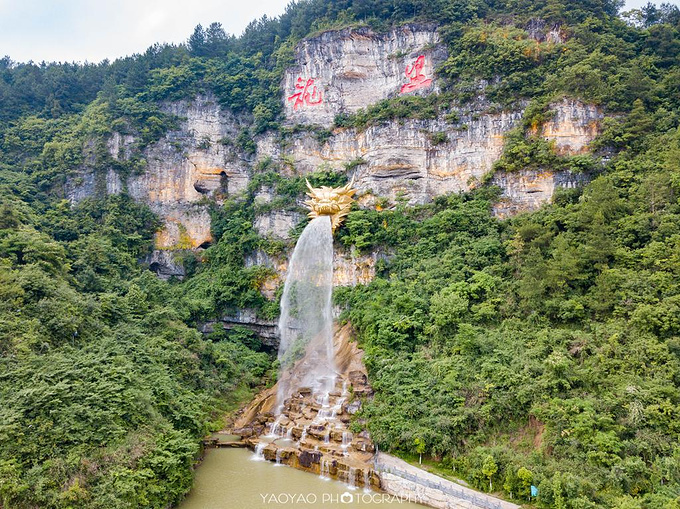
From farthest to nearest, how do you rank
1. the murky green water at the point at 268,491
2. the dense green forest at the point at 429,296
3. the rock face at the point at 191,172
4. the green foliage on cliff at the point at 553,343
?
the rock face at the point at 191,172 < the murky green water at the point at 268,491 < the dense green forest at the point at 429,296 < the green foliage on cliff at the point at 553,343

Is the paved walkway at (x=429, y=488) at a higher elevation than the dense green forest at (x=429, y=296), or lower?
lower

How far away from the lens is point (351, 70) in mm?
25844

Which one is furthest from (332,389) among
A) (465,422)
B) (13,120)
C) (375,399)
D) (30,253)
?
(13,120)

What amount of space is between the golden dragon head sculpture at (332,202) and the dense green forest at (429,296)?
0.64 meters

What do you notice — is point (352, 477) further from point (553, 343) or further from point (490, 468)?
point (553, 343)

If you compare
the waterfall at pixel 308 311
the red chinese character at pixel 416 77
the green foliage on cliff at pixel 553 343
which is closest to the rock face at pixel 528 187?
the green foliage on cliff at pixel 553 343

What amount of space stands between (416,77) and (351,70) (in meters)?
3.68

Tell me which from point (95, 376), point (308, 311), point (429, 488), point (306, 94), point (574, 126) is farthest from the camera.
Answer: point (306, 94)

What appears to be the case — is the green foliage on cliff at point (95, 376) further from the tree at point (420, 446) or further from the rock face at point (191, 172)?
the tree at point (420, 446)

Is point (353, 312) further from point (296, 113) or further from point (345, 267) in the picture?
point (296, 113)

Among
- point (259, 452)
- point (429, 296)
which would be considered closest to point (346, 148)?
point (429, 296)

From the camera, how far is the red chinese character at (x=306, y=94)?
26.3m

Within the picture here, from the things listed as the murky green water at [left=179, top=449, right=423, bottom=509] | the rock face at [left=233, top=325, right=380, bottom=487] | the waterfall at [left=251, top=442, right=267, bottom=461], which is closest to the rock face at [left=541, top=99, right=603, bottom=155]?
the rock face at [left=233, top=325, right=380, bottom=487]

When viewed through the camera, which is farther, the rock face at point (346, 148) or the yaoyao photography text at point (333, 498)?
the rock face at point (346, 148)
